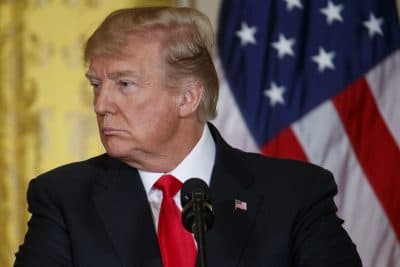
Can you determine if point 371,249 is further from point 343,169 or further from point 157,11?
point 157,11

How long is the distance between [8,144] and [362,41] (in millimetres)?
1356

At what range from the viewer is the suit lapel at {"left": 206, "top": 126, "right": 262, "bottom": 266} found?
227 cm

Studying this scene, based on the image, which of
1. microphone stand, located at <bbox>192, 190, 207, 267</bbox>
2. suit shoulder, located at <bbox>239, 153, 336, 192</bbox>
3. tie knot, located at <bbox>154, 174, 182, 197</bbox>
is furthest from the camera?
suit shoulder, located at <bbox>239, 153, 336, 192</bbox>

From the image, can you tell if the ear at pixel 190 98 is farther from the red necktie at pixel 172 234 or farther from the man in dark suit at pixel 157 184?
the red necktie at pixel 172 234

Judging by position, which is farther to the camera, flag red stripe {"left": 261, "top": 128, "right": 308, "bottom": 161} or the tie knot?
flag red stripe {"left": 261, "top": 128, "right": 308, "bottom": 161}

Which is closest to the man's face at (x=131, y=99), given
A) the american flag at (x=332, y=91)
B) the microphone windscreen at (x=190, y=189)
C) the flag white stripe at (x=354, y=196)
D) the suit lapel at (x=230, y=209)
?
the suit lapel at (x=230, y=209)

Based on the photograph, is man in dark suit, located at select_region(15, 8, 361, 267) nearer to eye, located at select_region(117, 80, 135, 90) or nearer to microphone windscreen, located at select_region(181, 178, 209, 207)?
A: eye, located at select_region(117, 80, 135, 90)

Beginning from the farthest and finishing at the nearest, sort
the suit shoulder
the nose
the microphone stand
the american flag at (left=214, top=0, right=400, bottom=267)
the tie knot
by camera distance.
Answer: the american flag at (left=214, top=0, right=400, bottom=267), the suit shoulder, the tie knot, the nose, the microphone stand

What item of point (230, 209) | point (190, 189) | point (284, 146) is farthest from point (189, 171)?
point (284, 146)

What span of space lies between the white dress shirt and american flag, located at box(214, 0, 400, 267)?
964mm

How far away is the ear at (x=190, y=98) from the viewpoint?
2.33m

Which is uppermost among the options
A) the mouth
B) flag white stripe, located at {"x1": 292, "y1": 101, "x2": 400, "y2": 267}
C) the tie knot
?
the mouth

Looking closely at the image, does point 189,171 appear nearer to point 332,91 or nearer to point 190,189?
point 190,189

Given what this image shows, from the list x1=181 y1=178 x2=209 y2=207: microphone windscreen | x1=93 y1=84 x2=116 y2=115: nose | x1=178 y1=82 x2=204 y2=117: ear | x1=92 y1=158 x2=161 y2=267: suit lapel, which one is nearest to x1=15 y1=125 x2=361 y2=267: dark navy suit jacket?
x1=92 y1=158 x2=161 y2=267: suit lapel
